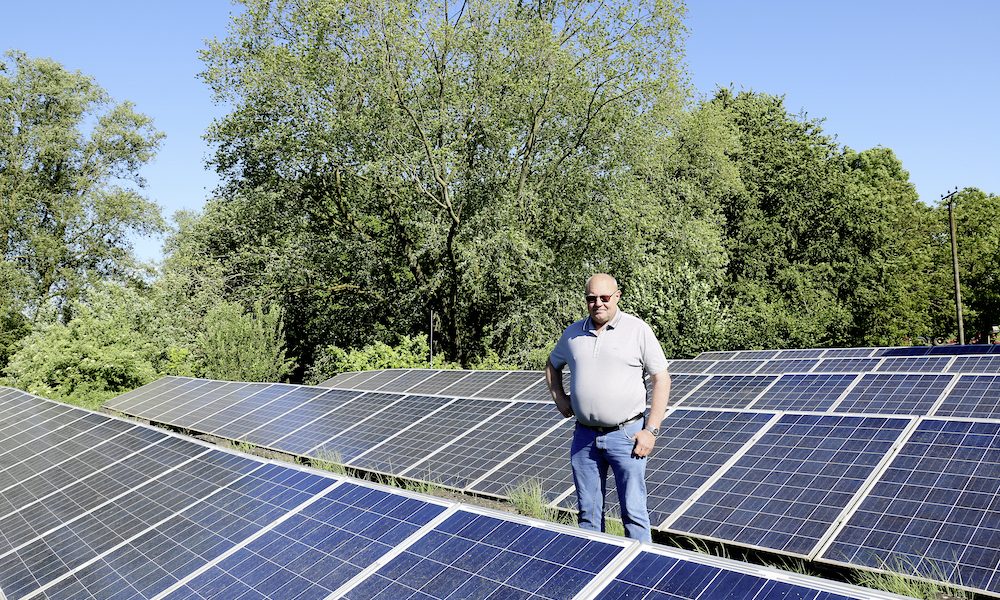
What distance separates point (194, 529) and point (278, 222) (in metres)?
23.0

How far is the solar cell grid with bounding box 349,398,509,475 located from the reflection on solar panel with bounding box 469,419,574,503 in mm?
1207

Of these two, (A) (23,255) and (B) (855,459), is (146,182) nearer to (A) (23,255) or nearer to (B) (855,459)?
(A) (23,255)

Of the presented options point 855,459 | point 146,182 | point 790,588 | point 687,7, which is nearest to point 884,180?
point 687,7

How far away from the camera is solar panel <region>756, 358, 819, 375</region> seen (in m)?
16.0

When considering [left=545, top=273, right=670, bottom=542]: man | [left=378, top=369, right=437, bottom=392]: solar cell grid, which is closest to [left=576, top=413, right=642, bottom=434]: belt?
[left=545, top=273, right=670, bottom=542]: man

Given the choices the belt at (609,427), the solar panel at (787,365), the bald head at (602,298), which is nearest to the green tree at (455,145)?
the solar panel at (787,365)

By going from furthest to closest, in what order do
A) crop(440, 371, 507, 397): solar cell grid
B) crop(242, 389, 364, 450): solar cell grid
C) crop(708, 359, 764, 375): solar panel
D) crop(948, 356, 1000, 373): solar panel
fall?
1. crop(708, 359, 764, 375): solar panel
2. crop(440, 371, 507, 397): solar cell grid
3. crop(948, 356, 1000, 373): solar panel
4. crop(242, 389, 364, 450): solar cell grid

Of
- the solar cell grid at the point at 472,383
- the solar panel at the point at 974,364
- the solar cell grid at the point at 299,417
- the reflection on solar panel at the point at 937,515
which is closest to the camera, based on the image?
the reflection on solar panel at the point at 937,515

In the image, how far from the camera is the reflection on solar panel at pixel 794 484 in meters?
5.20

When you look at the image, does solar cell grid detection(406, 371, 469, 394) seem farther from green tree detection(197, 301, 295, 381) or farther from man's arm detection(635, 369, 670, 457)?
green tree detection(197, 301, 295, 381)

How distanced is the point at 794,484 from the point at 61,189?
36.5 metres

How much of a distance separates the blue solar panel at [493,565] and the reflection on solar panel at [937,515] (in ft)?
8.17

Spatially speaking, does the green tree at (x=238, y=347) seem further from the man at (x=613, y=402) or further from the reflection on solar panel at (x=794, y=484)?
the man at (x=613, y=402)

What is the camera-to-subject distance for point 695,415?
7.82 m
